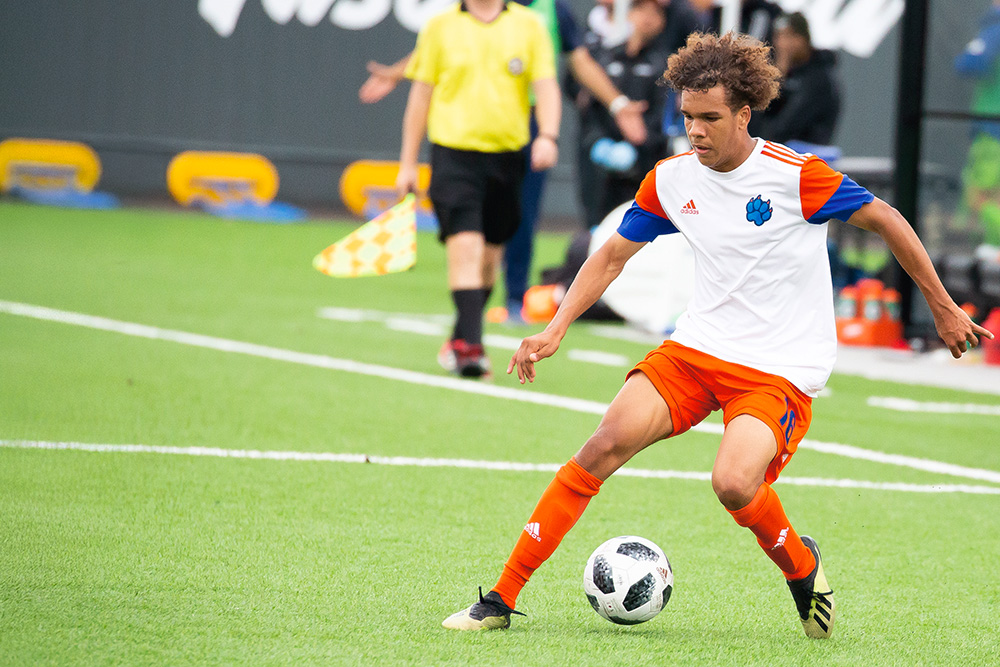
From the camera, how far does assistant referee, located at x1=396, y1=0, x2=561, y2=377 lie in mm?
7715

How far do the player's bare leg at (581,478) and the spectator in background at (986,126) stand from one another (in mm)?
6883

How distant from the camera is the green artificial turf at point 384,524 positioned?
3498mm

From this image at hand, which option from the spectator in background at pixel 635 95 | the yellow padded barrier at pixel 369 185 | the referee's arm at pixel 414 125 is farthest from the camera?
the yellow padded barrier at pixel 369 185

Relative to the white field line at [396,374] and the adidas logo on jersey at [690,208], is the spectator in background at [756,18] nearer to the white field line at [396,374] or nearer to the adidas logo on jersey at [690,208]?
the white field line at [396,374]

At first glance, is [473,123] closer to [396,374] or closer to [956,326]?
[396,374]

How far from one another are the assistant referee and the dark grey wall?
42.9 ft

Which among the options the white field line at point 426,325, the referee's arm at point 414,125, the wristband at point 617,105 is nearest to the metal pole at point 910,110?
the wristband at point 617,105

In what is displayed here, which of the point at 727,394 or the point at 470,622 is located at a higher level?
the point at 727,394

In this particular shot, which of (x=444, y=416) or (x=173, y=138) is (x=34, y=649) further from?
(x=173, y=138)

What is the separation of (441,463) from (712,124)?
2410mm

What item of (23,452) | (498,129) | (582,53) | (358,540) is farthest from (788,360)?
(582,53)

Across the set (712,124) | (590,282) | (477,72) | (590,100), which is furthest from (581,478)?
(590,100)

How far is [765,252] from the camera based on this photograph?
3.78 metres

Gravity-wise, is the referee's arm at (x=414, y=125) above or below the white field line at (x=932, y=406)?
above
